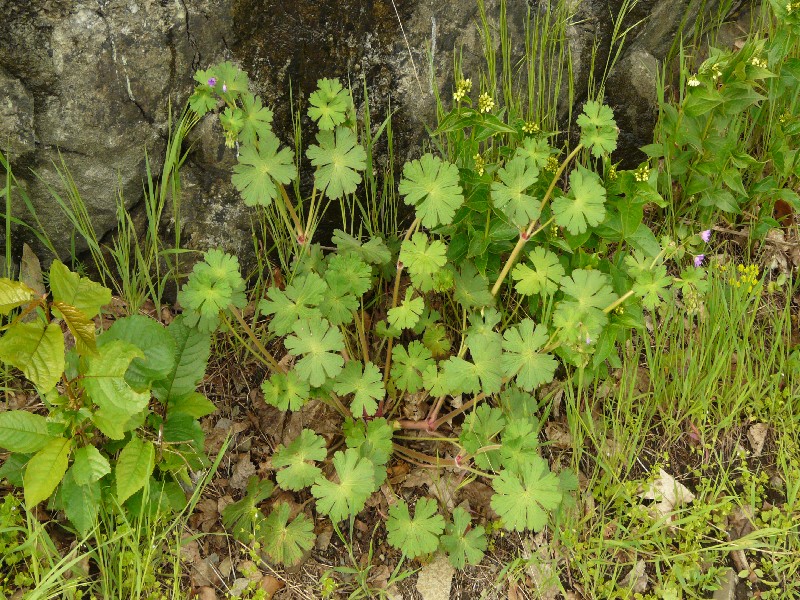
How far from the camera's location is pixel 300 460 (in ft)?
7.09

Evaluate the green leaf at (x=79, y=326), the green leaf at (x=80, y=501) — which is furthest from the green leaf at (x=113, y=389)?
the green leaf at (x=80, y=501)

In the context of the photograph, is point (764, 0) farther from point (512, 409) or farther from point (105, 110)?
point (105, 110)

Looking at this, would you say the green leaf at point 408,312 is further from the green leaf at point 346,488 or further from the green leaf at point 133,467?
the green leaf at point 133,467

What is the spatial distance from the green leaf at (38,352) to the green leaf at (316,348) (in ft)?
1.97

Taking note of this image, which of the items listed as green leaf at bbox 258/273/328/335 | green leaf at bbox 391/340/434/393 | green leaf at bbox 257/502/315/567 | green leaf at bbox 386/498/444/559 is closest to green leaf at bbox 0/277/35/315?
green leaf at bbox 258/273/328/335

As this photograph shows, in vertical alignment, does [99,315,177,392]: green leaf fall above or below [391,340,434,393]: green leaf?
above

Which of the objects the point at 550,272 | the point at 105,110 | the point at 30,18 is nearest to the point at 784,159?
the point at 550,272

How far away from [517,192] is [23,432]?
151 cm

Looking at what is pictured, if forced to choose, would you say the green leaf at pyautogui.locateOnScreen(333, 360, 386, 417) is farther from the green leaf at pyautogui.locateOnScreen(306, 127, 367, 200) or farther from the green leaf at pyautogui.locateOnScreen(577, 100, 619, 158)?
the green leaf at pyautogui.locateOnScreen(577, 100, 619, 158)

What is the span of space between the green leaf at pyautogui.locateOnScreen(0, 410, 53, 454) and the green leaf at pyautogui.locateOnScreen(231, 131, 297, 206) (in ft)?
2.70

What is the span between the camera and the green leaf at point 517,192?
2.11 meters

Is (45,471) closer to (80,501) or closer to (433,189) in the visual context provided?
(80,501)

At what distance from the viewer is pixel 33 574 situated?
1947 millimetres

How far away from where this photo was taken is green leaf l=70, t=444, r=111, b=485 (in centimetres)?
190
